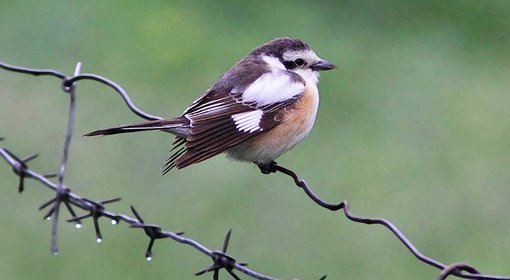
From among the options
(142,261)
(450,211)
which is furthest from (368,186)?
(142,261)

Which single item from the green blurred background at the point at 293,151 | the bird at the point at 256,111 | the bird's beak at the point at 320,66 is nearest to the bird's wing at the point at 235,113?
the bird at the point at 256,111

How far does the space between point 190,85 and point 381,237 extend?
279 centimetres

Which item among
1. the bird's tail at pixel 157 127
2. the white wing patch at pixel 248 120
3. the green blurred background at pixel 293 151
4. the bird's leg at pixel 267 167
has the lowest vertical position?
the green blurred background at pixel 293 151

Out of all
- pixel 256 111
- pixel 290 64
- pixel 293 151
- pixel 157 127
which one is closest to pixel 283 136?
pixel 256 111

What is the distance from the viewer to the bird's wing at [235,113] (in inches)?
195

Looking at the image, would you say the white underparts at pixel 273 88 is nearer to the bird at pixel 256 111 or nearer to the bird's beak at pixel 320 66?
the bird at pixel 256 111

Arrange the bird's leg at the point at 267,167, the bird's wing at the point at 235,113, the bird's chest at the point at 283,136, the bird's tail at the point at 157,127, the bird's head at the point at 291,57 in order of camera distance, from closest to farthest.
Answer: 1. the bird's tail at the point at 157,127
2. the bird's wing at the point at 235,113
3. the bird's chest at the point at 283,136
4. the bird's leg at the point at 267,167
5. the bird's head at the point at 291,57

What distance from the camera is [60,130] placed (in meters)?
9.25

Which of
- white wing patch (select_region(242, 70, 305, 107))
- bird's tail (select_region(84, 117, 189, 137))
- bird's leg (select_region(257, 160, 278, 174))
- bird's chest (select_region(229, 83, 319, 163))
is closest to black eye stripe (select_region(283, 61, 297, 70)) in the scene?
white wing patch (select_region(242, 70, 305, 107))

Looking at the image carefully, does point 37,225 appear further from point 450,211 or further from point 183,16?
point 183,16

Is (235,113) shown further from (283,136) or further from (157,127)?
(157,127)

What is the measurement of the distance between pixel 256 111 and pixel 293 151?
145 inches

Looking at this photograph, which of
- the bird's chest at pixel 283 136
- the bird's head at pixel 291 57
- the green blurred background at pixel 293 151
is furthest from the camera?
the green blurred background at pixel 293 151

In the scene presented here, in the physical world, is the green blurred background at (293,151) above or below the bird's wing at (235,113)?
below
